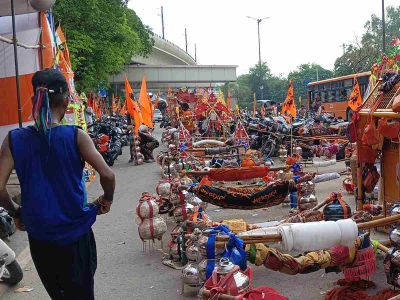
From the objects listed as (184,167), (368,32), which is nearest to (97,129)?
(184,167)

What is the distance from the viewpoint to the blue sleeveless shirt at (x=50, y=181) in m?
2.98

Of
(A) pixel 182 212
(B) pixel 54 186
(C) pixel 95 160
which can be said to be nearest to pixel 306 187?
(A) pixel 182 212

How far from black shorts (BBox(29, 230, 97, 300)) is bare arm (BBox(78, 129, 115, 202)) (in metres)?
0.28

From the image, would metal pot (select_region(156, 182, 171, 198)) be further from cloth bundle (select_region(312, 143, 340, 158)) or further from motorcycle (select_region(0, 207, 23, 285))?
cloth bundle (select_region(312, 143, 340, 158))

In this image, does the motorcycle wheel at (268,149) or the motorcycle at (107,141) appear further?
the motorcycle wheel at (268,149)

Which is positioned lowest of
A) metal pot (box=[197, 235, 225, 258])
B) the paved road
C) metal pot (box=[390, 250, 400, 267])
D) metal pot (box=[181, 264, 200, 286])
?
the paved road

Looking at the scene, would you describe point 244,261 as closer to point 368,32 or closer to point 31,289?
point 31,289

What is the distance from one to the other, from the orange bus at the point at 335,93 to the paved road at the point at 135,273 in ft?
67.7

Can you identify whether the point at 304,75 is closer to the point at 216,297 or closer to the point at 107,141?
the point at 107,141

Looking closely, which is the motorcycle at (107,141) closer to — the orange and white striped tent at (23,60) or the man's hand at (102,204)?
the orange and white striped tent at (23,60)

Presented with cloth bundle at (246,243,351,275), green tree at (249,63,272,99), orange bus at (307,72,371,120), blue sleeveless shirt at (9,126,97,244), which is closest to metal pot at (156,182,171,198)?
cloth bundle at (246,243,351,275)

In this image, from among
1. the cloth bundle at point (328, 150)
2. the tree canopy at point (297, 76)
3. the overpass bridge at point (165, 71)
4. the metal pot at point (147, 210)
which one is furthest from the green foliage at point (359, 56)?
the metal pot at point (147, 210)

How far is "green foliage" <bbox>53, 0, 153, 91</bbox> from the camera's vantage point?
23328mm

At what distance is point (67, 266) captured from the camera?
10.0 ft
